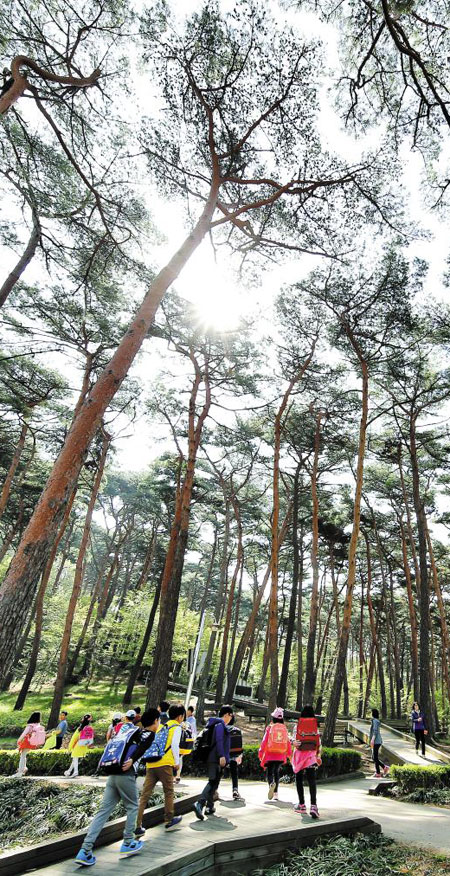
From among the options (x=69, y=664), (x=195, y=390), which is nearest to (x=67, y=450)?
(x=195, y=390)

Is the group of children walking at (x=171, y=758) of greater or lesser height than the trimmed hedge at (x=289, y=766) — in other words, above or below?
above

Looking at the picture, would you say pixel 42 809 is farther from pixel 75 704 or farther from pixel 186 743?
pixel 75 704

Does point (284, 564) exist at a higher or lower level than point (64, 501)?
higher

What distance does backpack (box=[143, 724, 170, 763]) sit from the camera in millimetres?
5043

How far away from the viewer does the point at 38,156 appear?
351 inches

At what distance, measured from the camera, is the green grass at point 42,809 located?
554 centimetres

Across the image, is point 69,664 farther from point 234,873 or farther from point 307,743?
point 234,873

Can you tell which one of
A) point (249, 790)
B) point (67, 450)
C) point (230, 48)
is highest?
point (230, 48)

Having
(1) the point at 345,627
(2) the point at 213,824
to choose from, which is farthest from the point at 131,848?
(1) the point at 345,627

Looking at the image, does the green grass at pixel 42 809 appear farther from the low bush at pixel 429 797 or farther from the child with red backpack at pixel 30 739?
the low bush at pixel 429 797

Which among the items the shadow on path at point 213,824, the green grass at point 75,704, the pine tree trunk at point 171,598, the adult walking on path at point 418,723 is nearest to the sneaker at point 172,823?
the shadow on path at point 213,824

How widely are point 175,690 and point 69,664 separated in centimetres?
666

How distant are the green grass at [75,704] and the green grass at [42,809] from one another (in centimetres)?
1170

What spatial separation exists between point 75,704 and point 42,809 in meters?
17.9
